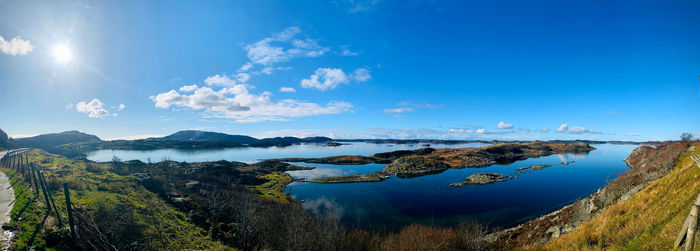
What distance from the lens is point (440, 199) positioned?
229 ft

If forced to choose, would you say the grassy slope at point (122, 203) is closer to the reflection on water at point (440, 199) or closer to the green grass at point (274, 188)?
the reflection on water at point (440, 199)

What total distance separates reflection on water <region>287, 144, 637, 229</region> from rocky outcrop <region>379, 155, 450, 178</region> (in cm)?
1319

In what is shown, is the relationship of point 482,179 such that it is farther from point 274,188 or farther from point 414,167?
point 274,188

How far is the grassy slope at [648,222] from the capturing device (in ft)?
42.8

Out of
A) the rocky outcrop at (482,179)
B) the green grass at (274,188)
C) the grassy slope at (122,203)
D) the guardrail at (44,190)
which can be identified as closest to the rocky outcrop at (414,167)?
the rocky outcrop at (482,179)

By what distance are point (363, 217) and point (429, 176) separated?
60516 millimetres

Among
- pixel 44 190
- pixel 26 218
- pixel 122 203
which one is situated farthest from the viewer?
pixel 122 203

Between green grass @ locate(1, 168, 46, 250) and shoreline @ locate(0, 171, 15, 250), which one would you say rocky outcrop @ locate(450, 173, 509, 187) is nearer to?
green grass @ locate(1, 168, 46, 250)

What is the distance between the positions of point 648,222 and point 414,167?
110141 mm

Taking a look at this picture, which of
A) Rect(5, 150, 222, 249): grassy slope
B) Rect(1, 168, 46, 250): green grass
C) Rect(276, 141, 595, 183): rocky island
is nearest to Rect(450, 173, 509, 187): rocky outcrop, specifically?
Rect(276, 141, 595, 183): rocky island

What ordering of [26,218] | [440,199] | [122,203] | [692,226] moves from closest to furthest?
[692,226]
[26,218]
[122,203]
[440,199]

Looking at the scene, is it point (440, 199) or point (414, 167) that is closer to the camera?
point (440, 199)

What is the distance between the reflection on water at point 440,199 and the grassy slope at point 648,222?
30940 millimetres

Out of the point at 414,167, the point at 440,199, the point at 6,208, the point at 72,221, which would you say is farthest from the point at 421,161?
the point at 6,208
